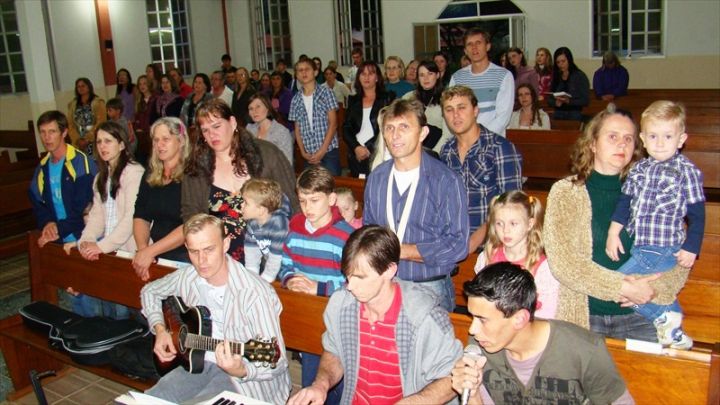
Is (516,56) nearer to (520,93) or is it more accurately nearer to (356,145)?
(520,93)

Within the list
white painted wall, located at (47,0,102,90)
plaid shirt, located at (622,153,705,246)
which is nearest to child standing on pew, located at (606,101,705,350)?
plaid shirt, located at (622,153,705,246)

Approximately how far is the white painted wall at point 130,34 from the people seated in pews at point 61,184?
11.5 m

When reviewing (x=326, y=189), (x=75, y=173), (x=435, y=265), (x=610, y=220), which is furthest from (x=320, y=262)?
(x=75, y=173)

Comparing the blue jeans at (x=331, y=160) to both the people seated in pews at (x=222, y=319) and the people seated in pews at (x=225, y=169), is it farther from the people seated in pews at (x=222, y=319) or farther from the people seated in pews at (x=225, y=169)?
the people seated in pews at (x=222, y=319)

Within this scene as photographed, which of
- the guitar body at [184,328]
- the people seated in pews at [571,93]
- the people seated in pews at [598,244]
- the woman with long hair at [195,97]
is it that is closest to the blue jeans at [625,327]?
the people seated in pews at [598,244]

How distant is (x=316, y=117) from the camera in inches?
245

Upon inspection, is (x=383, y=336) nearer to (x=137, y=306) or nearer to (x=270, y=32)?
(x=137, y=306)

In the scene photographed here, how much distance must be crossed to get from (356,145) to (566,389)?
3622mm

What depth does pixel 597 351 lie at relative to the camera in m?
2.15

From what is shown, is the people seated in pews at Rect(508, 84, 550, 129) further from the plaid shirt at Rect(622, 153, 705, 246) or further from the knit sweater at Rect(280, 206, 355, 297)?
the plaid shirt at Rect(622, 153, 705, 246)

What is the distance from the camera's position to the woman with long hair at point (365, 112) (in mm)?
→ 5496

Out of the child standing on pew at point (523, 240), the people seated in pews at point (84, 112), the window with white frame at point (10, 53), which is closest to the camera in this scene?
the child standing on pew at point (523, 240)

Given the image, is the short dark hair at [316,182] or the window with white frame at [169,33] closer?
the short dark hair at [316,182]

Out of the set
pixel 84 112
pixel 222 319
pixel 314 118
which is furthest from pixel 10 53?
pixel 222 319
